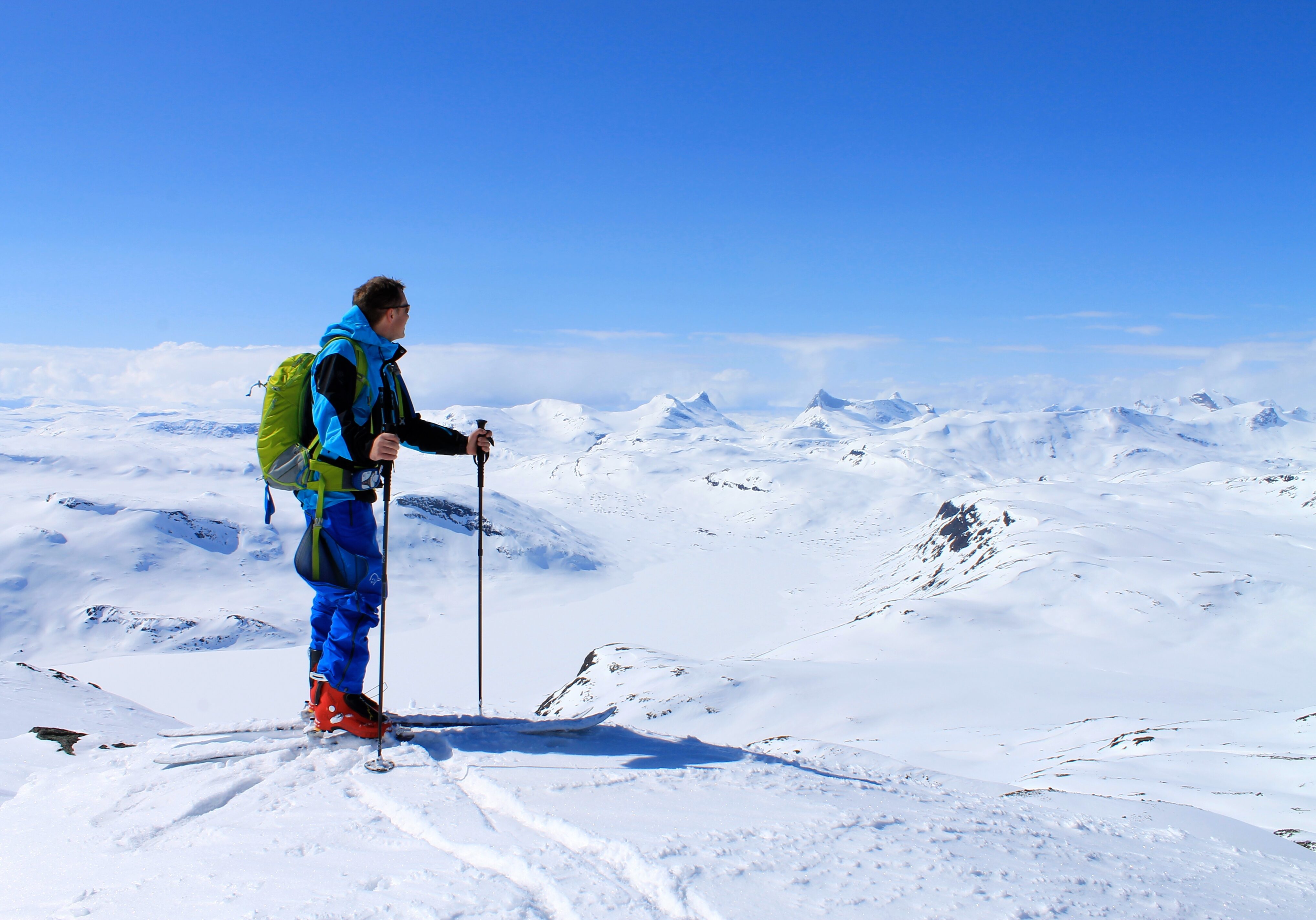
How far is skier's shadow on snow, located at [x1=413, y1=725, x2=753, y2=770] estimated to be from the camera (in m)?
5.98

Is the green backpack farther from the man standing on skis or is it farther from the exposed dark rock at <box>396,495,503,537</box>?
the exposed dark rock at <box>396,495,503,537</box>

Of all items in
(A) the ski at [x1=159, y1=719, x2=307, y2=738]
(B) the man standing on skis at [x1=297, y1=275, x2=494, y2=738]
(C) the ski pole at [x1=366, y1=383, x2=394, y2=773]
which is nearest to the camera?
(C) the ski pole at [x1=366, y1=383, x2=394, y2=773]

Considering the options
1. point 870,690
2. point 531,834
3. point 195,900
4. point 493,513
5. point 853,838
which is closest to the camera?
point 195,900

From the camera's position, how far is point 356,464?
603 centimetres

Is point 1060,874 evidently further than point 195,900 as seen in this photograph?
Yes

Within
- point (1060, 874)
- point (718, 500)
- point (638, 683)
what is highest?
point (1060, 874)

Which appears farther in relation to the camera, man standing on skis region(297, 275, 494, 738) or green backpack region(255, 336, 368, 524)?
green backpack region(255, 336, 368, 524)

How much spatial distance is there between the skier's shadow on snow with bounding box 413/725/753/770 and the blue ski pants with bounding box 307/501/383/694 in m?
0.86

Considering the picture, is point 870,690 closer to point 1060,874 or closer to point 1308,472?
point 1060,874

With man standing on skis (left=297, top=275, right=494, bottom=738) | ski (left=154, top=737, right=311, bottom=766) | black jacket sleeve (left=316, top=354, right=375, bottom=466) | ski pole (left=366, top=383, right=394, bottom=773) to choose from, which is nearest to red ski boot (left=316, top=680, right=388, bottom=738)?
man standing on skis (left=297, top=275, right=494, bottom=738)

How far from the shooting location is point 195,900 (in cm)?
326

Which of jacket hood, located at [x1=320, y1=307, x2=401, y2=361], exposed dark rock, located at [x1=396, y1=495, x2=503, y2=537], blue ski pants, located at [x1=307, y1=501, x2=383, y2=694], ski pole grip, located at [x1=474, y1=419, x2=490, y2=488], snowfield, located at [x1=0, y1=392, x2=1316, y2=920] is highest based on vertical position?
jacket hood, located at [x1=320, y1=307, x2=401, y2=361]

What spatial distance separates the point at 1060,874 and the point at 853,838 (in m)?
1.25

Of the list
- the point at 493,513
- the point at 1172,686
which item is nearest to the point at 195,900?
the point at 1172,686
